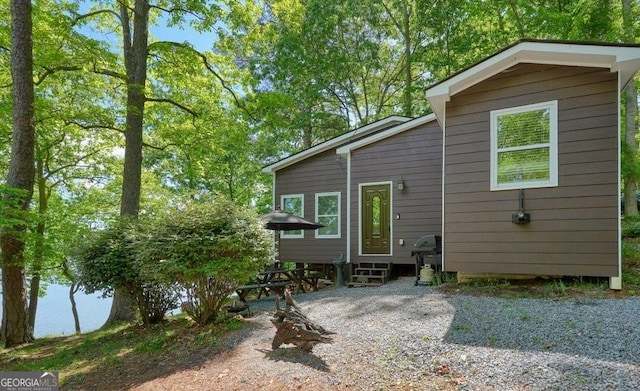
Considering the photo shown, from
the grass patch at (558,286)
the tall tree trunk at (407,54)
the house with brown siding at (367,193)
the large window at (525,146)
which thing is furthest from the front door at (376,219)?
the tall tree trunk at (407,54)

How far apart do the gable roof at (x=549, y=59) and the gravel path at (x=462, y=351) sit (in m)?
3.21

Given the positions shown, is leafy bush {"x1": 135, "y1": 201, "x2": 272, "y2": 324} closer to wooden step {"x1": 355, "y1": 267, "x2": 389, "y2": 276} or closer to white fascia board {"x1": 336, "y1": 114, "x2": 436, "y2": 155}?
wooden step {"x1": 355, "y1": 267, "x2": 389, "y2": 276}

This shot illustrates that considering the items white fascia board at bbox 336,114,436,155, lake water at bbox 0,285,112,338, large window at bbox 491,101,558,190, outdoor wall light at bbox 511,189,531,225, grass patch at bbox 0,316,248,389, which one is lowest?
lake water at bbox 0,285,112,338

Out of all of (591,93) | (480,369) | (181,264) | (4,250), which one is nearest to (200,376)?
(181,264)

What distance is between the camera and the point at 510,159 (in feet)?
21.0

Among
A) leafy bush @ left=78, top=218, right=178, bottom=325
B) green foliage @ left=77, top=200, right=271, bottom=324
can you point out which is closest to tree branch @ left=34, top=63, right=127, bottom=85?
leafy bush @ left=78, top=218, right=178, bottom=325

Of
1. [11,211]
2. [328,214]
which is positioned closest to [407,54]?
[328,214]

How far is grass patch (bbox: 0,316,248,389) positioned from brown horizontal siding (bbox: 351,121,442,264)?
17.1 feet

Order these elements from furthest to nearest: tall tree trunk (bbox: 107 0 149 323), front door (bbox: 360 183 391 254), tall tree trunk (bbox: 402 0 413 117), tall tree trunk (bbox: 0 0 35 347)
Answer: tall tree trunk (bbox: 402 0 413 117) < front door (bbox: 360 183 391 254) < tall tree trunk (bbox: 107 0 149 323) < tall tree trunk (bbox: 0 0 35 347)

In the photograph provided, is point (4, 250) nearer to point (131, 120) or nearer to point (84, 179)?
point (131, 120)

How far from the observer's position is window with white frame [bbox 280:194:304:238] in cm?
1184

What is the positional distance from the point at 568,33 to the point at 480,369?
37.7 ft

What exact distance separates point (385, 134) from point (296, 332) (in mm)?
6890

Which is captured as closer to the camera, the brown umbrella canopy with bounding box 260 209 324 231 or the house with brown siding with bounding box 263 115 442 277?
the brown umbrella canopy with bounding box 260 209 324 231
